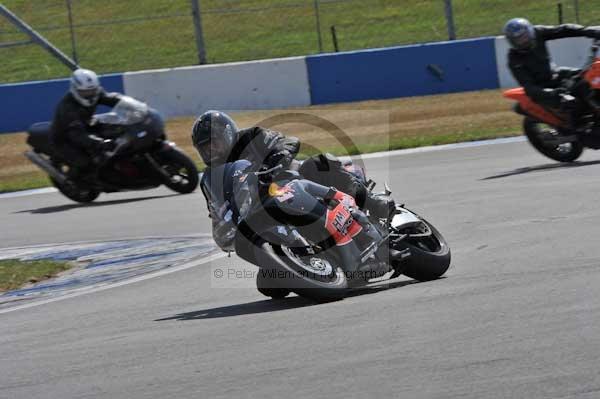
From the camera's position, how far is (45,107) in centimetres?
2266

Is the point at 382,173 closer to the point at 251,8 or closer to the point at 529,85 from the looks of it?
the point at 529,85

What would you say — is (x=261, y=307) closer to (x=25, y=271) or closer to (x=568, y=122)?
→ (x=25, y=271)

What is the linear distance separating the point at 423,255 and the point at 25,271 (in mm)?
4379

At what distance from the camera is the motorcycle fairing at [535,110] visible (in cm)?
1424

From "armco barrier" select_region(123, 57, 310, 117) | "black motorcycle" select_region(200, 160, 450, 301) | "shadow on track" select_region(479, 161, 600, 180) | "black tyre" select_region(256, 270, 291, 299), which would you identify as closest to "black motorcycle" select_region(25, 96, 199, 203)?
"shadow on track" select_region(479, 161, 600, 180)

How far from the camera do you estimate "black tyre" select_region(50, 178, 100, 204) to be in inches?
638

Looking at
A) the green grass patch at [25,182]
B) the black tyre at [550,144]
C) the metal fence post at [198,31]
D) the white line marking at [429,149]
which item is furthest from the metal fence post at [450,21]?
the black tyre at [550,144]

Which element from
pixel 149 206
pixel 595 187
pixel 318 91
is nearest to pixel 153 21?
pixel 318 91

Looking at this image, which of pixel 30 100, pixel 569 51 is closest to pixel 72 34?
pixel 30 100

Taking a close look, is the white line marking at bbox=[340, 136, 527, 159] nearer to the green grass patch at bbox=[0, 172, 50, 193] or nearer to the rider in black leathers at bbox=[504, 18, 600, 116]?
the rider in black leathers at bbox=[504, 18, 600, 116]

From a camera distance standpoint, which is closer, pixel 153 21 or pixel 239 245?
pixel 239 245

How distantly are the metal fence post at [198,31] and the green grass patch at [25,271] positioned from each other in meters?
11.2

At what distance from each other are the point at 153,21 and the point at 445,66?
5.91 metres

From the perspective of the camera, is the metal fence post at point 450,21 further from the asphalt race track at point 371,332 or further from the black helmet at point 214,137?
the black helmet at point 214,137
